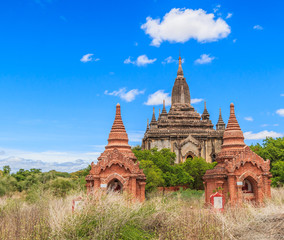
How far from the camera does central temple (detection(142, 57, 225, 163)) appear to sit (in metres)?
50.6

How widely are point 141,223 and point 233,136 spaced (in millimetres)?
11493

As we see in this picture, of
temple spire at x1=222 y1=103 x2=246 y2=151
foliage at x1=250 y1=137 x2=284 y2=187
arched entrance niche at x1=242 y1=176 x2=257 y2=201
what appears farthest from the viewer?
foliage at x1=250 y1=137 x2=284 y2=187

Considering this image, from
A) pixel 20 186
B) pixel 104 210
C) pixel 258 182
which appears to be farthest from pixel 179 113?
pixel 104 210

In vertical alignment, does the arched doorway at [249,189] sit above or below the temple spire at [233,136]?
below

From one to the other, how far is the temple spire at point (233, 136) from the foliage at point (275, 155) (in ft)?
37.6

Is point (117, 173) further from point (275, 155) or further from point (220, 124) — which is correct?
point (220, 124)

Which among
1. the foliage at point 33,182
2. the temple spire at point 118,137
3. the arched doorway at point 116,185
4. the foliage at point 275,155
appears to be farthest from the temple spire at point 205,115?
the arched doorway at point 116,185

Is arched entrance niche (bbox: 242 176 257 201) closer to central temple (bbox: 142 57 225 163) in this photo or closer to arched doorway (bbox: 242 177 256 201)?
arched doorway (bbox: 242 177 256 201)

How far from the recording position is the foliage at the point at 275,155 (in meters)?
32.0

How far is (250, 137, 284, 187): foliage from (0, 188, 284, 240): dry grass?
19.1 metres

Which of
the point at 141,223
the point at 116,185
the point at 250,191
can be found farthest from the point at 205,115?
the point at 141,223

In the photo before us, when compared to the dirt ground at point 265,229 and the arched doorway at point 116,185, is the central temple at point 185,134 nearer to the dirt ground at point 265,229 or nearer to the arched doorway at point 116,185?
the arched doorway at point 116,185

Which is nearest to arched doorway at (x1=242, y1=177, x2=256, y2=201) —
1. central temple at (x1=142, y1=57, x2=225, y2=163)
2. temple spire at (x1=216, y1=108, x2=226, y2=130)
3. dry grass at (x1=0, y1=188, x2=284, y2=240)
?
dry grass at (x1=0, y1=188, x2=284, y2=240)

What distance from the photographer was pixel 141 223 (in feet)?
42.0
